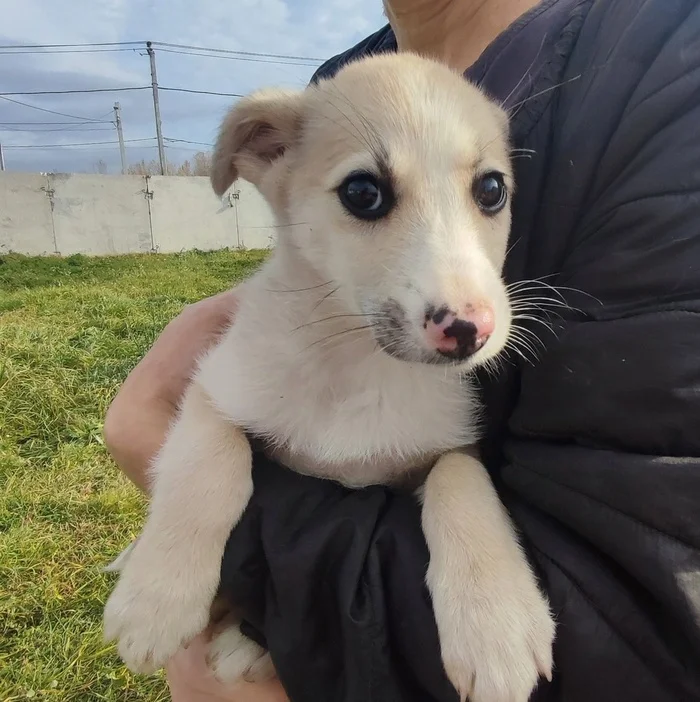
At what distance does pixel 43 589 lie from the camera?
11.1 ft

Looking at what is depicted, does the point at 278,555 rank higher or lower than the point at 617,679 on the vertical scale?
higher

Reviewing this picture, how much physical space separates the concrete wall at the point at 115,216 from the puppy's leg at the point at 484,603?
1451 centimetres

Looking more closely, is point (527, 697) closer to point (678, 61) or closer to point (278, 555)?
point (278, 555)

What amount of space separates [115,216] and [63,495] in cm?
1489

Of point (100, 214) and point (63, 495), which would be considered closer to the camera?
point (63, 495)

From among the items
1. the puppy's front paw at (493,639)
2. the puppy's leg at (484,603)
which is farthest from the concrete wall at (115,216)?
the puppy's front paw at (493,639)

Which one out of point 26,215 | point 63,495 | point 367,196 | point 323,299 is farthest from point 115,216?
point 367,196

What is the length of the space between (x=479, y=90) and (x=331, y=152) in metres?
0.37

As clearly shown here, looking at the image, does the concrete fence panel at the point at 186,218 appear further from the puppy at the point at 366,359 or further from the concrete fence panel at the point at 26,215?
the puppy at the point at 366,359

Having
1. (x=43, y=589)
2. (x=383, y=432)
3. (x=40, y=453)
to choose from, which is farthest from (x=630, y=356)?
(x=40, y=453)

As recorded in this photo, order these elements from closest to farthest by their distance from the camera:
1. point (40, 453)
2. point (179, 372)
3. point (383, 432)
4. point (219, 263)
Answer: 1. point (383, 432)
2. point (179, 372)
3. point (40, 453)
4. point (219, 263)

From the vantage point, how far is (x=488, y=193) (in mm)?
1475

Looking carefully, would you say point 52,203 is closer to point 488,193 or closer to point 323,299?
point 323,299

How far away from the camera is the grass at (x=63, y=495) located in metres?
2.98
